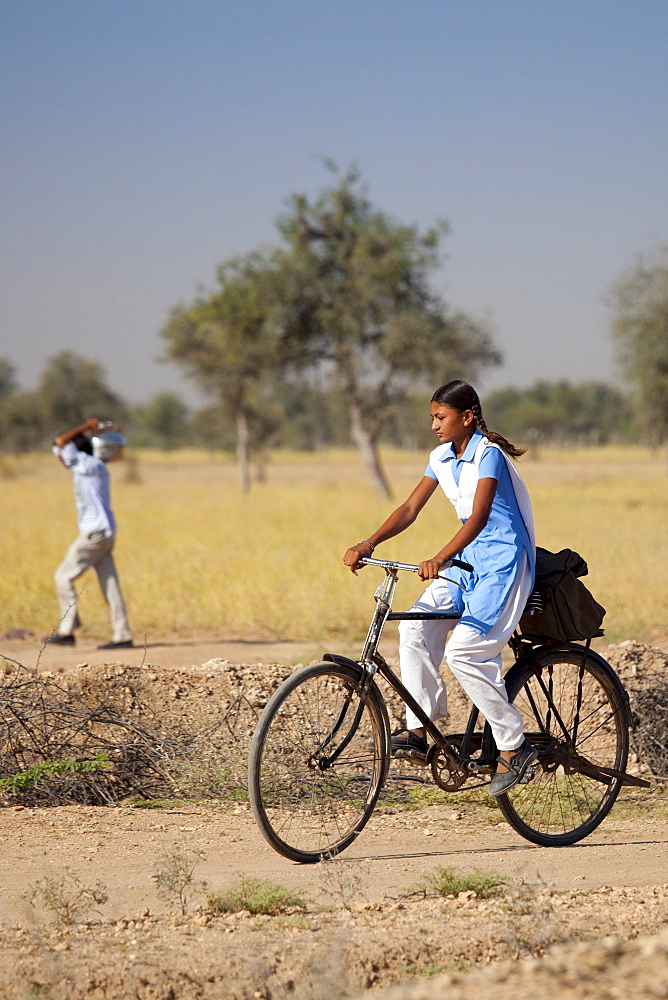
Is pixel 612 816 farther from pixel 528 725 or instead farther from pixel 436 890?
pixel 436 890

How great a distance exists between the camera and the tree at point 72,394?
214 feet

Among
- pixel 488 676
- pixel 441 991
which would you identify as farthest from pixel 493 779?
pixel 441 991

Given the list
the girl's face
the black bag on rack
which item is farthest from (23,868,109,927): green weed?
the girl's face

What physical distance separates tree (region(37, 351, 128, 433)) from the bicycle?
199ft

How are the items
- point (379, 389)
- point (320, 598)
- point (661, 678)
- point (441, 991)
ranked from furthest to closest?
point (379, 389) → point (320, 598) → point (661, 678) → point (441, 991)

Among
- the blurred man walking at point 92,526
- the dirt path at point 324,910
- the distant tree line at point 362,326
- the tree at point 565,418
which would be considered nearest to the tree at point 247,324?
the distant tree line at point 362,326

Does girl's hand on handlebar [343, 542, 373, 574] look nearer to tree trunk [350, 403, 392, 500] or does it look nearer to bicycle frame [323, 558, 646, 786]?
bicycle frame [323, 558, 646, 786]

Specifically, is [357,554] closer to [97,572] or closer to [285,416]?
[97,572]

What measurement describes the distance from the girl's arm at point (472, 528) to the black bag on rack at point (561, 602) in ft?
1.32

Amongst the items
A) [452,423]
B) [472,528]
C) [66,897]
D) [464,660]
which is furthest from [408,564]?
Result: [66,897]

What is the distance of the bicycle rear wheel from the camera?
4.58 m

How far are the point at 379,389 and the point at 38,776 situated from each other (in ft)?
87.0

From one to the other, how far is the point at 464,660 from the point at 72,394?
65.4 meters

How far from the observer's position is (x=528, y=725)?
583 cm
